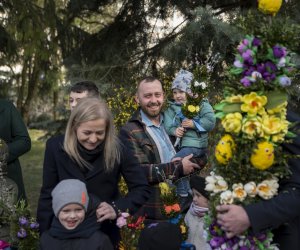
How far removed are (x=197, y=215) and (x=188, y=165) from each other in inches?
14.4

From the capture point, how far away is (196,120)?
4.14m

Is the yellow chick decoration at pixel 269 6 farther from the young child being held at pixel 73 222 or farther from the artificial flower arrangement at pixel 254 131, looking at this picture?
the young child being held at pixel 73 222

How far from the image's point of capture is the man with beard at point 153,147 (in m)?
3.58

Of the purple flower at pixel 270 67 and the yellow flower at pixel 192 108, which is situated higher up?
the purple flower at pixel 270 67

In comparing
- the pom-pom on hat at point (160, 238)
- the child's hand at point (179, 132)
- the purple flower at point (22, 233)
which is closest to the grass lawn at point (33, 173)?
the child's hand at point (179, 132)

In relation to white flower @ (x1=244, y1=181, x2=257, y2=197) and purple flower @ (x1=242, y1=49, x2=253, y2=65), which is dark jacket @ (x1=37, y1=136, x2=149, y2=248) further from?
purple flower @ (x1=242, y1=49, x2=253, y2=65)

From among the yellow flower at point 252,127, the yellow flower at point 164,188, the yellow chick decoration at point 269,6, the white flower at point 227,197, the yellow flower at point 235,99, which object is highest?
the yellow chick decoration at point 269,6

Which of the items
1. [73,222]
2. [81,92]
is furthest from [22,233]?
→ [81,92]

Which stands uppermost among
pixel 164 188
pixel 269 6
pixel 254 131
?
pixel 269 6

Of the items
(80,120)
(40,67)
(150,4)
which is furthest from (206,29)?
(40,67)

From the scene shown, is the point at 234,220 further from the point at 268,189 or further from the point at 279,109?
the point at 279,109

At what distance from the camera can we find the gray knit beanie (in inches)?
108

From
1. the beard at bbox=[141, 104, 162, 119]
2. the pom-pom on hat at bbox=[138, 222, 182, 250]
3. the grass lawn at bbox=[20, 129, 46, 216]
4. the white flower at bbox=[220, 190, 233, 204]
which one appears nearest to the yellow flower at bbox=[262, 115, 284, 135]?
the white flower at bbox=[220, 190, 233, 204]

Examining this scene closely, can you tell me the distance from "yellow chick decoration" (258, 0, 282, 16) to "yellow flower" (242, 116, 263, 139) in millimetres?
523
